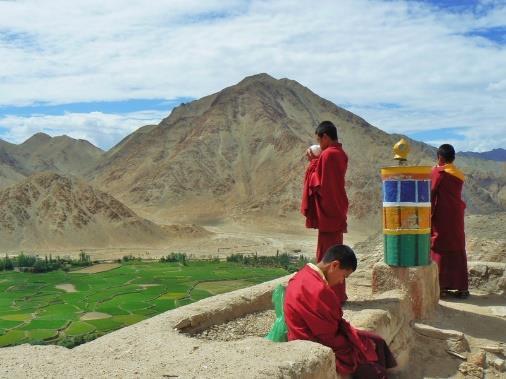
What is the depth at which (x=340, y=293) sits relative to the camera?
5641 mm

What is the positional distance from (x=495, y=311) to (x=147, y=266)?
1338 inches

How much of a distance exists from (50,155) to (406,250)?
107572 mm

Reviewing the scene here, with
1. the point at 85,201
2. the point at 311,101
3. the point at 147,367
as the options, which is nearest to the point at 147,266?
the point at 85,201

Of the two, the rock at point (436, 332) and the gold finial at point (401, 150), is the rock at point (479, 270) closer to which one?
the rock at point (436, 332)

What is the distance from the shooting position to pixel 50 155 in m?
106

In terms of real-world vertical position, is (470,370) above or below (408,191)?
below

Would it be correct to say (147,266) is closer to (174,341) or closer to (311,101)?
(174,341)

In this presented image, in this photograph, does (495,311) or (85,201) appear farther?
(85,201)

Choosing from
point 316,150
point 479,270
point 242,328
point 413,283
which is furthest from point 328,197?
point 479,270

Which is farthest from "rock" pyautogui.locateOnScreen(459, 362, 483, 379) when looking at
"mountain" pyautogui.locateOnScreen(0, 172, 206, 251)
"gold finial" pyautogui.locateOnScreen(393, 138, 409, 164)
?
"mountain" pyautogui.locateOnScreen(0, 172, 206, 251)

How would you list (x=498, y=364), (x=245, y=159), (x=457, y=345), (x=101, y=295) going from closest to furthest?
(x=498, y=364) < (x=457, y=345) < (x=101, y=295) < (x=245, y=159)

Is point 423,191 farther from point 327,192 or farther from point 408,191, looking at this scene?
point 327,192

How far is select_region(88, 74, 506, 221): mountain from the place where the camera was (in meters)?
61.2

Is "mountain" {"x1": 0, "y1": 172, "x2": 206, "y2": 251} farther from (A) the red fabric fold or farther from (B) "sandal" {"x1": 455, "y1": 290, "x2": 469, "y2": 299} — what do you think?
(A) the red fabric fold
